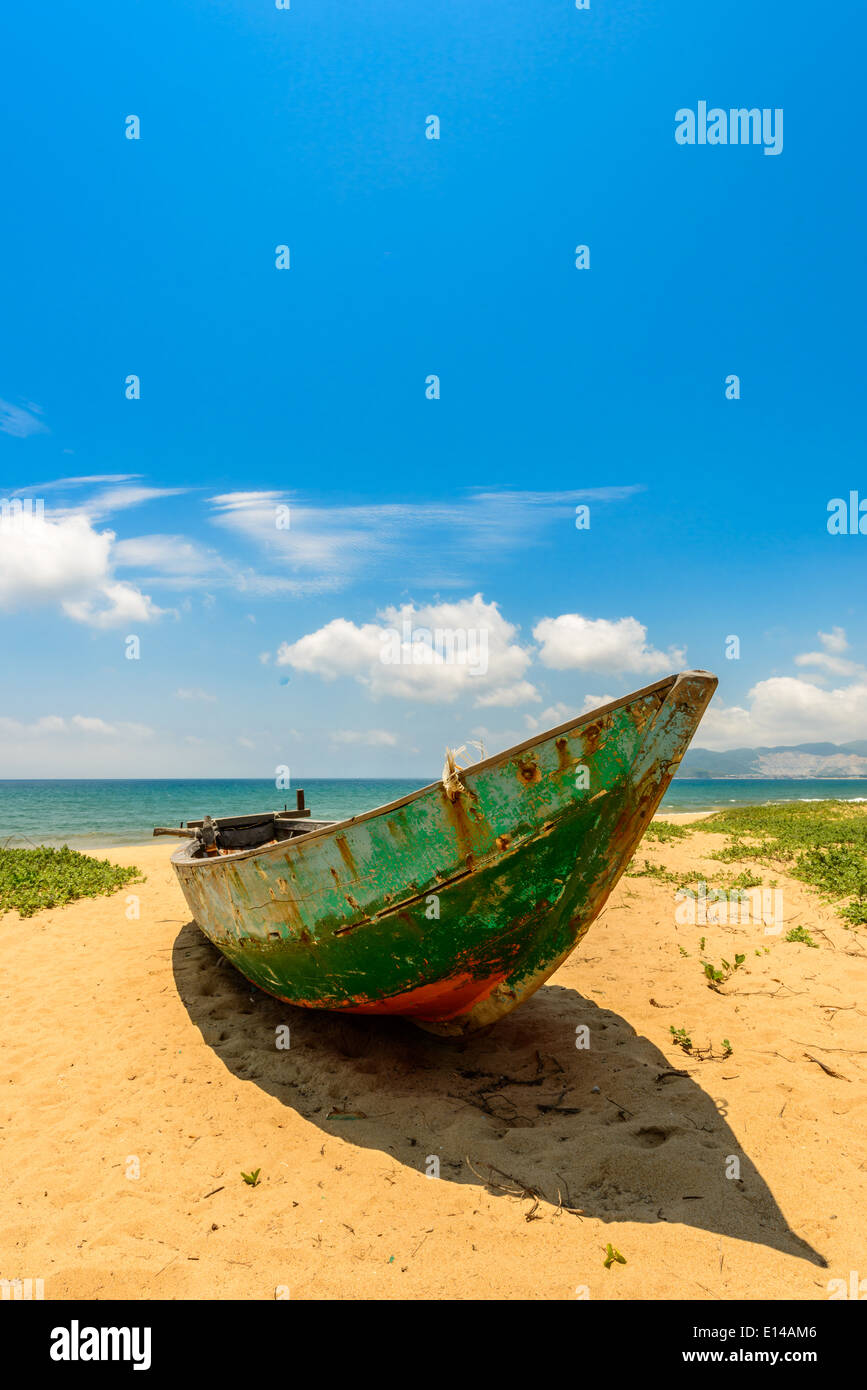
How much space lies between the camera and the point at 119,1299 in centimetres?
270

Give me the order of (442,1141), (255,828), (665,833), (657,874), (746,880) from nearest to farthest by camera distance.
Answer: (442,1141), (746,880), (255,828), (657,874), (665,833)

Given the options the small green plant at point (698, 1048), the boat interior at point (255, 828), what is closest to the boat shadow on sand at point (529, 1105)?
the small green plant at point (698, 1048)

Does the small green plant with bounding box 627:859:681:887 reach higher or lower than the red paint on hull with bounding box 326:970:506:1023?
lower

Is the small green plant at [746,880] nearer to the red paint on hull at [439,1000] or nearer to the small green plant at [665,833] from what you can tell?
the small green plant at [665,833]

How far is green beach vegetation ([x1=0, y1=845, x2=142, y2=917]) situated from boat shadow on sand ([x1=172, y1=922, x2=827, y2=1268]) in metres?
4.70

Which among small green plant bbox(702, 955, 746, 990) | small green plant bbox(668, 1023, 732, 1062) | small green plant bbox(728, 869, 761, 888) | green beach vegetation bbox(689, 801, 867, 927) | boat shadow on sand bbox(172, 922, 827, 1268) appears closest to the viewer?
boat shadow on sand bbox(172, 922, 827, 1268)

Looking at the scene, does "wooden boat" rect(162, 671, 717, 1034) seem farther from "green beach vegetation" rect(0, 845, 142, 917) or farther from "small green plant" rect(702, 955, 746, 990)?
"green beach vegetation" rect(0, 845, 142, 917)

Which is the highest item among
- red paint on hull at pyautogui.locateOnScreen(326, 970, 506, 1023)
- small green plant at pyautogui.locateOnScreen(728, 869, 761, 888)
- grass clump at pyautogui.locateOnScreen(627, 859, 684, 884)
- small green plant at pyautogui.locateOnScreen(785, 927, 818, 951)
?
red paint on hull at pyautogui.locateOnScreen(326, 970, 506, 1023)

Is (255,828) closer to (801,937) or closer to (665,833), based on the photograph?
(801,937)

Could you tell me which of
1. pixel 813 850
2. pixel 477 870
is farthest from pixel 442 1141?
pixel 813 850

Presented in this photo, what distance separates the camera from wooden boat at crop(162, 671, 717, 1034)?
3.41 m

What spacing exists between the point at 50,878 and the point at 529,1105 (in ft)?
29.9

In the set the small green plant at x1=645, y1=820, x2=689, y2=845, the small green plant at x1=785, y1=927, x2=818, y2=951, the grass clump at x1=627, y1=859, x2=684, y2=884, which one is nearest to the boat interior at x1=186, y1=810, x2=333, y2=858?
the grass clump at x1=627, y1=859, x2=684, y2=884

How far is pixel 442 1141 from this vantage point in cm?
371
